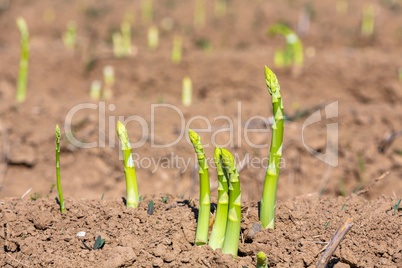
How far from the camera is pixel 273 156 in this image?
1.94 m

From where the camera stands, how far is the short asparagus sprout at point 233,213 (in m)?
1.79

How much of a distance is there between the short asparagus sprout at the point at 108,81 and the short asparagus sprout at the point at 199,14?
5117 mm

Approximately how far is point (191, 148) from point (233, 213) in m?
→ 2.46

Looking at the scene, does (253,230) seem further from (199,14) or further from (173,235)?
(199,14)

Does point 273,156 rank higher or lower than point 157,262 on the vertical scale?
higher

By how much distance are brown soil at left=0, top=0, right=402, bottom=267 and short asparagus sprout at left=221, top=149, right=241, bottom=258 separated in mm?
72

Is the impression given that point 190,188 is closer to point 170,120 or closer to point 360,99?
point 170,120

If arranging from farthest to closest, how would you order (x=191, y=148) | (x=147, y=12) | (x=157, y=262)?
1. (x=147, y=12)
2. (x=191, y=148)
3. (x=157, y=262)

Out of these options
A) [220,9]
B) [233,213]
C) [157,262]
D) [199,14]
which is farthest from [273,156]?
[220,9]

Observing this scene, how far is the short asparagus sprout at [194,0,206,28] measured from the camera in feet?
38.6

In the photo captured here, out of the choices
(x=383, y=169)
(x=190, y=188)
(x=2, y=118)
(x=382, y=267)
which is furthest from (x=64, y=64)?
(x=382, y=267)

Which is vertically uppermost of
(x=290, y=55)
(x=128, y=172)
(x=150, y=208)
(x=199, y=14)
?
(x=199, y=14)

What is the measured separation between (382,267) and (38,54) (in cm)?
721

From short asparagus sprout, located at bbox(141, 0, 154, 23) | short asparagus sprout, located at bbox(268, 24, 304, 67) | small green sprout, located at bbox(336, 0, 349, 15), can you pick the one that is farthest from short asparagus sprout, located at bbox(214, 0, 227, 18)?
short asparagus sprout, located at bbox(268, 24, 304, 67)
